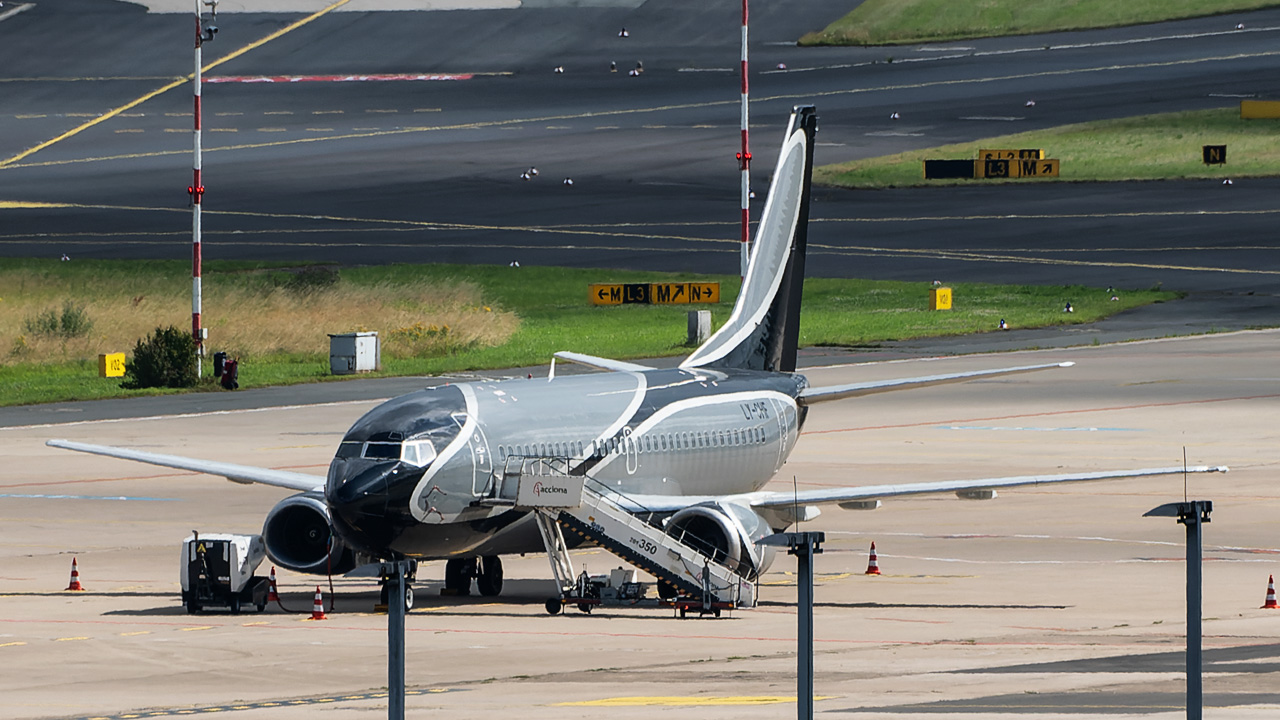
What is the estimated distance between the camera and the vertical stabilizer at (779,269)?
48.9 m

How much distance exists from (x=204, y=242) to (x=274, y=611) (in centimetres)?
9957

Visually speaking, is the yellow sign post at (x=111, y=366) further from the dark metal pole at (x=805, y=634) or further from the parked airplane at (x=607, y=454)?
the dark metal pole at (x=805, y=634)

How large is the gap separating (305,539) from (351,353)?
47756mm

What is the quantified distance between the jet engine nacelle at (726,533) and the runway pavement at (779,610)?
3.38ft

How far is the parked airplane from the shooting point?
37.6 meters

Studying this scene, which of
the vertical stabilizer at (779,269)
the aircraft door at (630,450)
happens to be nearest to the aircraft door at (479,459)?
the aircraft door at (630,450)

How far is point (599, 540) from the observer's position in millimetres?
39500

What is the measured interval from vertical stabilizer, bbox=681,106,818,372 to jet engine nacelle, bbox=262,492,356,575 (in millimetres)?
→ 10865

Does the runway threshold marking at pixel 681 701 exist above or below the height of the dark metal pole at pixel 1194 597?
below

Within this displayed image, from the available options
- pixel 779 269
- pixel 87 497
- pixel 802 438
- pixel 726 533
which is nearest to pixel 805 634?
pixel 726 533

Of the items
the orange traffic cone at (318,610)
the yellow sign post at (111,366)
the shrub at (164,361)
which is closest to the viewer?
the orange traffic cone at (318,610)

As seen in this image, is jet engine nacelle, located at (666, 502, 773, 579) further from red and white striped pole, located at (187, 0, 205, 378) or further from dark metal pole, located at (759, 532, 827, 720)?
red and white striped pole, located at (187, 0, 205, 378)

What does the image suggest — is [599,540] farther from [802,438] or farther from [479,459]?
[802,438]

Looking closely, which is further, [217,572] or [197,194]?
[197,194]
